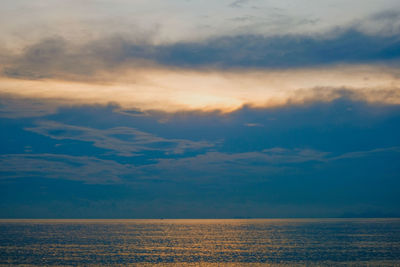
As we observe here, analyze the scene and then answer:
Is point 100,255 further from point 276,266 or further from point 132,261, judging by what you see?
point 276,266

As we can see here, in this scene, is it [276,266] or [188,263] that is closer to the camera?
[276,266]

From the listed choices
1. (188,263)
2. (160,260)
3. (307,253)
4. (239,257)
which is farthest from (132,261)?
(307,253)

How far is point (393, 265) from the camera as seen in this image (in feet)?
308

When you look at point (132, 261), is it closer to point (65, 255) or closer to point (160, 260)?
point (160, 260)

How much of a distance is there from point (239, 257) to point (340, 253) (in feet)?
94.3

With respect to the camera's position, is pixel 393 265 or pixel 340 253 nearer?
pixel 393 265

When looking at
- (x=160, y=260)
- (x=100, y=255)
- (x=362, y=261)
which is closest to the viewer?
(x=362, y=261)

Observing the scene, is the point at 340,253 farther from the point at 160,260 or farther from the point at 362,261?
the point at 160,260

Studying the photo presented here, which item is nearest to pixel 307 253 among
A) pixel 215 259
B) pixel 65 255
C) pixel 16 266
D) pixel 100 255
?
pixel 215 259

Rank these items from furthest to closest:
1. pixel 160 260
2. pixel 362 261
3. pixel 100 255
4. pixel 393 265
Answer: pixel 100 255 → pixel 160 260 → pixel 362 261 → pixel 393 265

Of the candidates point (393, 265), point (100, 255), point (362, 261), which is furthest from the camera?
point (100, 255)

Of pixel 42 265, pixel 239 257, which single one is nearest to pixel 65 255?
pixel 42 265

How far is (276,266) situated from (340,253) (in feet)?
108

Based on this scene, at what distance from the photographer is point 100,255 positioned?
118 meters
